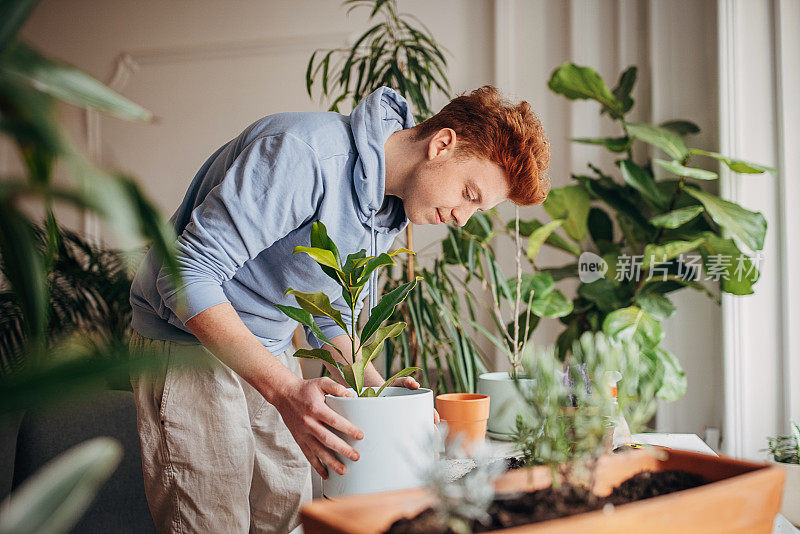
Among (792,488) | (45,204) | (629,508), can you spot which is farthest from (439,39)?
(45,204)

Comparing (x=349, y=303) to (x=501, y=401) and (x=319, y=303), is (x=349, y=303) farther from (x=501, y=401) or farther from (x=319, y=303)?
(x=501, y=401)

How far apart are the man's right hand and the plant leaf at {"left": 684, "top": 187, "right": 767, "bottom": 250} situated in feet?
6.06

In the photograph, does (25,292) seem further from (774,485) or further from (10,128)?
(774,485)

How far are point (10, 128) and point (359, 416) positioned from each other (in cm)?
51

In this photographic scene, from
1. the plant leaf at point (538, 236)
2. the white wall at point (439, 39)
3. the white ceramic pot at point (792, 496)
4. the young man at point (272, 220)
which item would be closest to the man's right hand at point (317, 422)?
the young man at point (272, 220)

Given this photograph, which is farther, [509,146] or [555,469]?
[509,146]

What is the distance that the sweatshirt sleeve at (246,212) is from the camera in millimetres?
974

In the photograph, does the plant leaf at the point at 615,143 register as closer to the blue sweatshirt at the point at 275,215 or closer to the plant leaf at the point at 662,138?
the plant leaf at the point at 662,138

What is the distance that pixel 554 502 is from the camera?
0.49 meters

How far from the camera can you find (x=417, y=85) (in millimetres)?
2285

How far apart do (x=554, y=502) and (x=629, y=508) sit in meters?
0.07

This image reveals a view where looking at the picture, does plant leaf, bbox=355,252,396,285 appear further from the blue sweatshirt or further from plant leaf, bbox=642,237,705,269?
plant leaf, bbox=642,237,705,269

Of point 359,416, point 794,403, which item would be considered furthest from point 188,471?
point 794,403

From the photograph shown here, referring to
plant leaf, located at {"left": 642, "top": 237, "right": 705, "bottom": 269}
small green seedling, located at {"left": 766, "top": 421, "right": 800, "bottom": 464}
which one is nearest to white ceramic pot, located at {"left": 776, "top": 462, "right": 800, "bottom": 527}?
small green seedling, located at {"left": 766, "top": 421, "right": 800, "bottom": 464}
